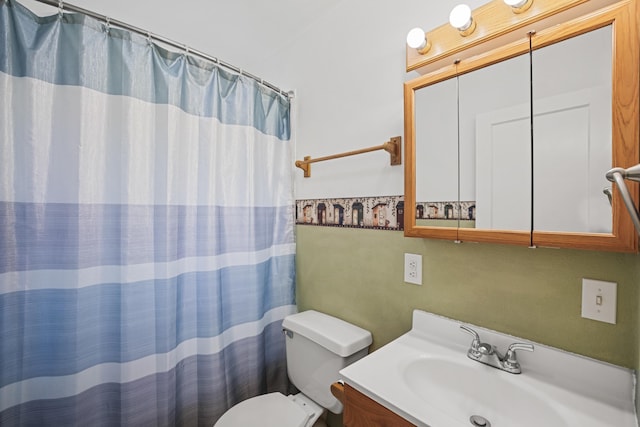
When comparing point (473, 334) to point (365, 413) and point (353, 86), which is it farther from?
A: point (353, 86)

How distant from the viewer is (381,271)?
1321 mm

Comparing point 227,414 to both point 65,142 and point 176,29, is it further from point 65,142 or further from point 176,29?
point 176,29

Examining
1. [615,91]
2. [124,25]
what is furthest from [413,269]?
[124,25]

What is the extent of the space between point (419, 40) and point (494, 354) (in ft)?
3.74

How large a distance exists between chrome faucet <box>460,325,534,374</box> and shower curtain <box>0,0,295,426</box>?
106cm

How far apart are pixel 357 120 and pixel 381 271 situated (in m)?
0.75

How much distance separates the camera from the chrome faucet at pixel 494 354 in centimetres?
90

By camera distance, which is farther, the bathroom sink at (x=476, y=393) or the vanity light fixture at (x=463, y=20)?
the vanity light fixture at (x=463, y=20)

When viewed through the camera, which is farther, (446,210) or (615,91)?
(446,210)

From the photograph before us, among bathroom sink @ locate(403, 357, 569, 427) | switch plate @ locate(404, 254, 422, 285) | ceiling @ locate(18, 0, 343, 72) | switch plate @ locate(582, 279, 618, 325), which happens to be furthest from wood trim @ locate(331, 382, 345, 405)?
ceiling @ locate(18, 0, 343, 72)

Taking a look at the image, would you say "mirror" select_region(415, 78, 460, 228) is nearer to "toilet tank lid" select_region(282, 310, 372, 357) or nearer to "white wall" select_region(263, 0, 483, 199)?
"white wall" select_region(263, 0, 483, 199)

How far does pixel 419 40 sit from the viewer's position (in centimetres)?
104

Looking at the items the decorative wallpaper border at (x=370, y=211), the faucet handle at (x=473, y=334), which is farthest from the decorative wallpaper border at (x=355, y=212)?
the faucet handle at (x=473, y=334)

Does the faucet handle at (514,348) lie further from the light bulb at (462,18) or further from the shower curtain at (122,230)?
the shower curtain at (122,230)
